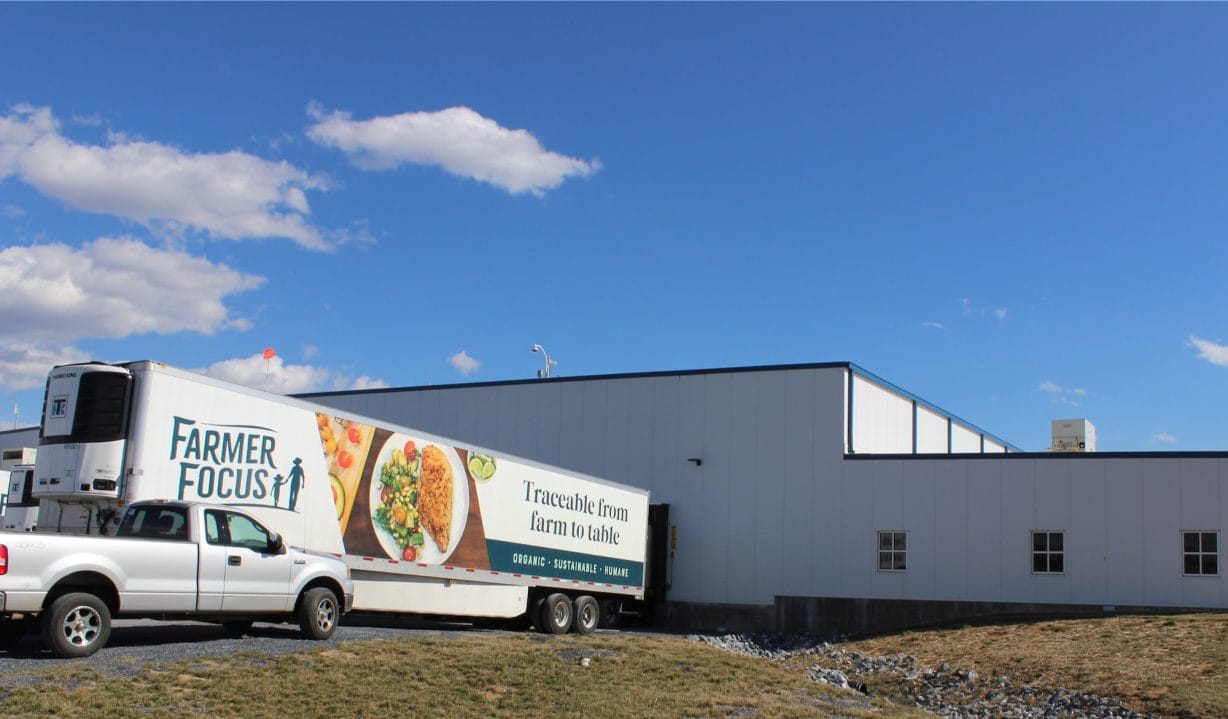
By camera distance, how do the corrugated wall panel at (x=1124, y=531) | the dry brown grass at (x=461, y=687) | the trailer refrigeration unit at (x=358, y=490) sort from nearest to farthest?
the dry brown grass at (x=461, y=687), the trailer refrigeration unit at (x=358, y=490), the corrugated wall panel at (x=1124, y=531)

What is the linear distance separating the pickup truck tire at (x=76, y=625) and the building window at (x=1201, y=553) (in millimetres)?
23565

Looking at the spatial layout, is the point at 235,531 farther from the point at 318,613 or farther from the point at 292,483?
the point at 292,483

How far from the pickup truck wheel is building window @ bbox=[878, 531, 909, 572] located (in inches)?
675

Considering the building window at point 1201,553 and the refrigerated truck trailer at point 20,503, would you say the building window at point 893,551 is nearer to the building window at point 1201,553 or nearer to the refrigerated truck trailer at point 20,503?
the building window at point 1201,553

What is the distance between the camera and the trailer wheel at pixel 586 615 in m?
24.0

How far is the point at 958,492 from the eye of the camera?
29.5 meters

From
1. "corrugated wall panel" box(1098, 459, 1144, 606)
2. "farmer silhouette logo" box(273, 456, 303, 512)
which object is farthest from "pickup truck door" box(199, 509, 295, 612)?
"corrugated wall panel" box(1098, 459, 1144, 606)

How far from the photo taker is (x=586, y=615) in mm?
24422

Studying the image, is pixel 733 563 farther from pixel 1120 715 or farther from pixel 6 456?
pixel 6 456

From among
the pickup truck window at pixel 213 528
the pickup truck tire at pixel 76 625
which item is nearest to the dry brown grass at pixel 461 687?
the pickup truck tire at pixel 76 625

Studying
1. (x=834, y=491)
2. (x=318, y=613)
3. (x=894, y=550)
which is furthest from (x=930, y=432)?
(x=318, y=613)

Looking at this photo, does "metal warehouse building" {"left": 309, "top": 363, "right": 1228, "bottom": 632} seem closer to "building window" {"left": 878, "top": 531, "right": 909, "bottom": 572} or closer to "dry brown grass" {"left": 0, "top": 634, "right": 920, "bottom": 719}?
"building window" {"left": 878, "top": 531, "right": 909, "bottom": 572}

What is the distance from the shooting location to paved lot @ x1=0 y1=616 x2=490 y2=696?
13.0 m

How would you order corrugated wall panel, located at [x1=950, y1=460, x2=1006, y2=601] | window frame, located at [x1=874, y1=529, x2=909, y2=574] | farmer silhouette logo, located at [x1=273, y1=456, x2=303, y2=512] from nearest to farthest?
farmer silhouette logo, located at [x1=273, y1=456, x2=303, y2=512], corrugated wall panel, located at [x1=950, y1=460, x2=1006, y2=601], window frame, located at [x1=874, y1=529, x2=909, y2=574]
